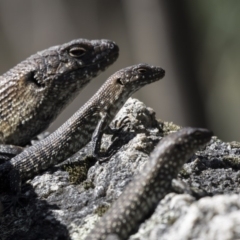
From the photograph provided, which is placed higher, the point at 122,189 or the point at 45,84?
the point at 45,84

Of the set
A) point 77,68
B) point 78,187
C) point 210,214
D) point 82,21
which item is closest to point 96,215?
point 78,187

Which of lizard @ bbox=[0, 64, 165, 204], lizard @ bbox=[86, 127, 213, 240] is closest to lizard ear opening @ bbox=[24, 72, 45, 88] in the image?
lizard @ bbox=[0, 64, 165, 204]

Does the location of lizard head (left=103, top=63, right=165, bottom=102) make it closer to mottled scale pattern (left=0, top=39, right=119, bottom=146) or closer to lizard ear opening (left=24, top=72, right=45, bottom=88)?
mottled scale pattern (left=0, top=39, right=119, bottom=146)

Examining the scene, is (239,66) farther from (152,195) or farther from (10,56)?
(152,195)

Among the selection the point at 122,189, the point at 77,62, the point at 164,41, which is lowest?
the point at 164,41

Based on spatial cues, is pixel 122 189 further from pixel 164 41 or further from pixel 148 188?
pixel 164 41

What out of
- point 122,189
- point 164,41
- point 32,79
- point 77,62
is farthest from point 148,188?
point 164,41

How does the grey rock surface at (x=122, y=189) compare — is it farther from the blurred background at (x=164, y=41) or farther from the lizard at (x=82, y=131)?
the blurred background at (x=164, y=41)
